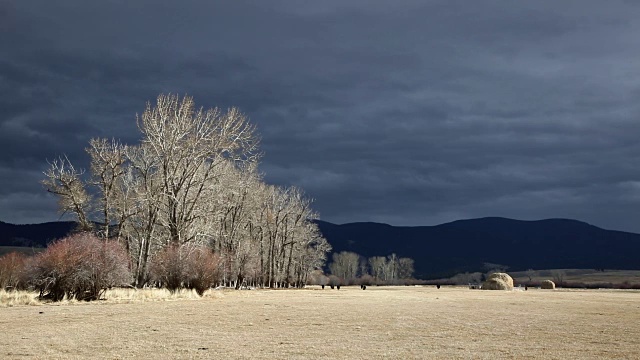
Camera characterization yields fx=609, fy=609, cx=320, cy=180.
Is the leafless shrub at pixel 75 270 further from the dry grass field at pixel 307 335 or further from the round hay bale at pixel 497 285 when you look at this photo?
the round hay bale at pixel 497 285

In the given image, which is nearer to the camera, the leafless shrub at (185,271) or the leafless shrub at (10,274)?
the leafless shrub at (10,274)

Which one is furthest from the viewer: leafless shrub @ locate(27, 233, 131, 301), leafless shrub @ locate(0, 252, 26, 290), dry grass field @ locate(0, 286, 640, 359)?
leafless shrub @ locate(0, 252, 26, 290)

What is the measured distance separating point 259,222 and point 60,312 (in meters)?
58.7

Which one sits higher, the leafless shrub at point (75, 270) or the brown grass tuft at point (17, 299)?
the leafless shrub at point (75, 270)

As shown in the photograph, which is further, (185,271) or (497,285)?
(497,285)

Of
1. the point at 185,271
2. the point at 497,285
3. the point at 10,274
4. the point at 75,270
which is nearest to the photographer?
the point at 75,270

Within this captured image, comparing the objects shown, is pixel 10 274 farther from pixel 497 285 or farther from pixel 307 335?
pixel 497 285

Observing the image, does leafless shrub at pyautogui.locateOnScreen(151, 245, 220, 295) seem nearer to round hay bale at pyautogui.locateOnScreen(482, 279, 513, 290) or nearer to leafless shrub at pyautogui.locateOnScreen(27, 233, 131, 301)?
leafless shrub at pyautogui.locateOnScreen(27, 233, 131, 301)

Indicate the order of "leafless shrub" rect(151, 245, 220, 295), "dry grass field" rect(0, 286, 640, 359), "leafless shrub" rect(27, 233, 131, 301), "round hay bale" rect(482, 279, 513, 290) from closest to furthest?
"dry grass field" rect(0, 286, 640, 359) → "leafless shrub" rect(27, 233, 131, 301) → "leafless shrub" rect(151, 245, 220, 295) → "round hay bale" rect(482, 279, 513, 290)

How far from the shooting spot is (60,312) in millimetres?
28703

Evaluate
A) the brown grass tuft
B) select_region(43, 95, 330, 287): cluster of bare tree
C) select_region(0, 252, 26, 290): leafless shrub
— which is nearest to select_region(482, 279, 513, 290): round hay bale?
select_region(43, 95, 330, 287): cluster of bare tree

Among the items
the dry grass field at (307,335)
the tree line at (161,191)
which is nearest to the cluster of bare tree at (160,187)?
the tree line at (161,191)

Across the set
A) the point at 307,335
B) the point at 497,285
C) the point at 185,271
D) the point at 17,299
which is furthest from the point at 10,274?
the point at 497,285

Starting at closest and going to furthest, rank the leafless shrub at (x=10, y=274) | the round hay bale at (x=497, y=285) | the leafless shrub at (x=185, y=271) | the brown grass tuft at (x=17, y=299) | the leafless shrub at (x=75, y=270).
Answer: the brown grass tuft at (x=17, y=299), the leafless shrub at (x=75, y=270), the leafless shrub at (x=10, y=274), the leafless shrub at (x=185, y=271), the round hay bale at (x=497, y=285)
